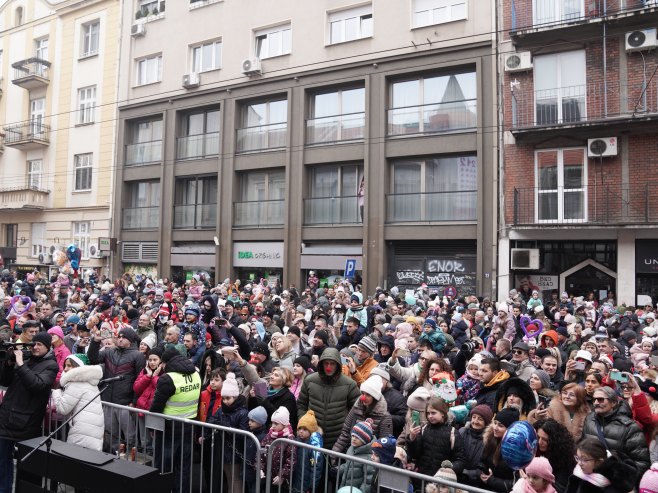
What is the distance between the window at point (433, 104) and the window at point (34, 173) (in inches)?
823

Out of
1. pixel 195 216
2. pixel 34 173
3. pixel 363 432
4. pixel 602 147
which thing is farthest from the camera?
pixel 34 173

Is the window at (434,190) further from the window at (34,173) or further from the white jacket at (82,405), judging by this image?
the window at (34,173)

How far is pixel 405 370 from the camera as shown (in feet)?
21.8

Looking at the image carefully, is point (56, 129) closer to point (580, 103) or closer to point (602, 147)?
point (580, 103)

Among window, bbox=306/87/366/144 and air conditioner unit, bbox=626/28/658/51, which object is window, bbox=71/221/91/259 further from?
air conditioner unit, bbox=626/28/658/51

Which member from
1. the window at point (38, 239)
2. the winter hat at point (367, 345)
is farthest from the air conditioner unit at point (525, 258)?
the window at point (38, 239)

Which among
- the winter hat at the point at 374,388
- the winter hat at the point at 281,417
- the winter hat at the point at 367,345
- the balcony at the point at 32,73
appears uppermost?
the balcony at the point at 32,73

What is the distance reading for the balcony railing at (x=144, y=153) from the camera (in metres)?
26.7

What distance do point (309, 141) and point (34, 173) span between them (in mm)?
17861

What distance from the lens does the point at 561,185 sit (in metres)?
17.5

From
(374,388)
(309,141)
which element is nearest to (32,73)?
(309,141)

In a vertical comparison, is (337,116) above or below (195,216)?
above

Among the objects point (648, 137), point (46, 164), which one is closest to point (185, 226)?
point (46, 164)

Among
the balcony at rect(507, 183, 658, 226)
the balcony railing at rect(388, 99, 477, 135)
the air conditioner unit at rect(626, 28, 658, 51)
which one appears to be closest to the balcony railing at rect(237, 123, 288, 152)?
the balcony railing at rect(388, 99, 477, 135)
